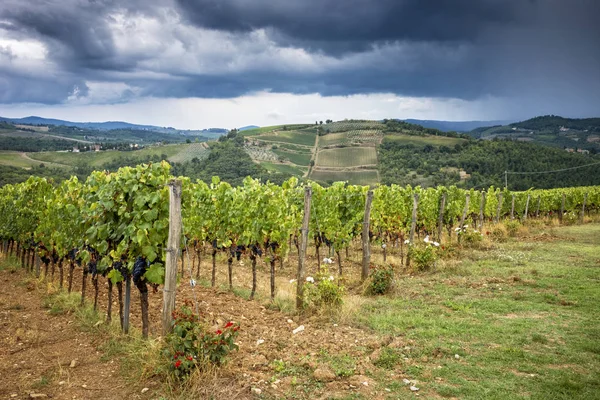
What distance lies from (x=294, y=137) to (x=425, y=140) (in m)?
32.2

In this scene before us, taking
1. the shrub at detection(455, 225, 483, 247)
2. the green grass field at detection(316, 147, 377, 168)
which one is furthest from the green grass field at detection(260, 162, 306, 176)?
the shrub at detection(455, 225, 483, 247)

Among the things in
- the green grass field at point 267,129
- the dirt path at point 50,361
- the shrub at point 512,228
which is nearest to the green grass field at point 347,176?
the shrub at point 512,228

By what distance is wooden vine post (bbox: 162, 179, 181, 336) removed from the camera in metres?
5.55

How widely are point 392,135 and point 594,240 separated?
7311 centimetres

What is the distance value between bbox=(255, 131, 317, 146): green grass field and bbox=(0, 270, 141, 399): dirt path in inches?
3468

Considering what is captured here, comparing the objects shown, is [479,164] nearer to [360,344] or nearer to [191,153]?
[191,153]

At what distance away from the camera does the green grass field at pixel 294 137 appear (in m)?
96.4

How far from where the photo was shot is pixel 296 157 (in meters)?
82.1

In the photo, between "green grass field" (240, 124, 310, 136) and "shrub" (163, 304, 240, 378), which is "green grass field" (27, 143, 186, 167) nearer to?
"green grass field" (240, 124, 310, 136)

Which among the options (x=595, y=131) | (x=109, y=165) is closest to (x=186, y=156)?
(x=109, y=165)

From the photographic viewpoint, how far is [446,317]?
7.87 meters

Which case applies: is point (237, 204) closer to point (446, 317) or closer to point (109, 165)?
point (446, 317)

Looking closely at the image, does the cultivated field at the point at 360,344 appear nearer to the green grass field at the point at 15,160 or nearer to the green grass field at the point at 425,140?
the green grass field at the point at 425,140

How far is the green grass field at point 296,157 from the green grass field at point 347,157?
237 cm
